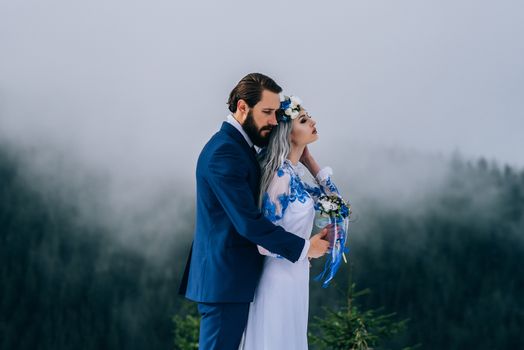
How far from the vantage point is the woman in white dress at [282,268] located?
2.78 metres

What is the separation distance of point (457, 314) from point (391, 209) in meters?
1.23

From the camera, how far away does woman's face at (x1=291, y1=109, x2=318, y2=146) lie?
2875 millimetres

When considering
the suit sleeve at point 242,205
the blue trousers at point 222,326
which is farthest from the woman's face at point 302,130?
the blue trousers at point 222,326

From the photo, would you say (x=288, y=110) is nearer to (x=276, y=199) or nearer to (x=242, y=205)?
(x=276, y=199)

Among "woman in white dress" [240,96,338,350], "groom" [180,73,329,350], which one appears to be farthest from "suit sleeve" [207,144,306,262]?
"woman in white dress" [240,96,338,350]

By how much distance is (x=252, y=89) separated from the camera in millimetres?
2768

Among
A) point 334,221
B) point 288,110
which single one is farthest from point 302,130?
point 334,221

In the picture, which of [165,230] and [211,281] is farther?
[165,230]

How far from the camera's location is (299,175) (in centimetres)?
291

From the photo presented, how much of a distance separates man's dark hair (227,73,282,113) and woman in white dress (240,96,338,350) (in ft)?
0.37

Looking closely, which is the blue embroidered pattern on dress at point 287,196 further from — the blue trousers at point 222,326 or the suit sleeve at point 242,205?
the blue trousers at point 222,326

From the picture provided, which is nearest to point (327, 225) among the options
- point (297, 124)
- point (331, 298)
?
point (297, 124)

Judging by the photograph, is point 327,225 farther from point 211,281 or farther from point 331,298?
point 331,298

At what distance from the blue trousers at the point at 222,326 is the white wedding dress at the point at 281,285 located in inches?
2.8
